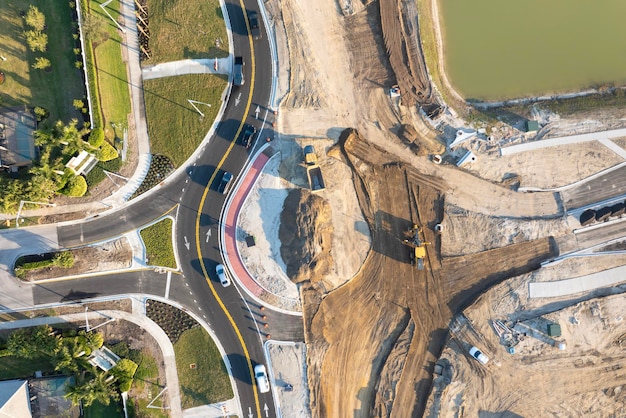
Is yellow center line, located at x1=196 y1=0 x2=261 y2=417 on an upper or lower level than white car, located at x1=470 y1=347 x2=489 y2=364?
upper

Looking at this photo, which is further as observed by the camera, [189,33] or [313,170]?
[189,33]

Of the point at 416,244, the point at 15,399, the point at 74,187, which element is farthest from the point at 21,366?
the point at 416,244

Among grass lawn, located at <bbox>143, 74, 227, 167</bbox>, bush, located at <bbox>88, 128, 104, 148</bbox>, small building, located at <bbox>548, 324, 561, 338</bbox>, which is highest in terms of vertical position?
grass lawn, located at <bbox>143, 74, 227, 167</bbox>

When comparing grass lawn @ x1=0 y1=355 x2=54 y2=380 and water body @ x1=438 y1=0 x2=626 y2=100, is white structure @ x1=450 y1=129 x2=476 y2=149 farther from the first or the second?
grass lawn @ x1=0 y1=355 x2=54 y2=380

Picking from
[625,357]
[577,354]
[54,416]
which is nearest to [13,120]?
[54,416]

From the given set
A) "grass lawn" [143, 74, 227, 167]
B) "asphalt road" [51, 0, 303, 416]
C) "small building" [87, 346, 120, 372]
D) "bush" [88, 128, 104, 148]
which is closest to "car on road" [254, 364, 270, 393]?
"asphalt road" [51, 0, 303, 416]

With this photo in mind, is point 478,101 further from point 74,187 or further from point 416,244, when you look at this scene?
point 74,187

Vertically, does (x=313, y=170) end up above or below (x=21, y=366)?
above
